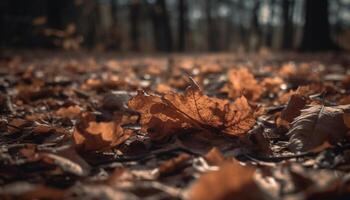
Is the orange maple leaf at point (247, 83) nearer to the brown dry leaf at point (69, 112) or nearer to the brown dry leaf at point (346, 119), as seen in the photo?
the brown dry leaf at point (69, 112)

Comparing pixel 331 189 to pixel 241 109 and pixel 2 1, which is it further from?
pixel 2 1

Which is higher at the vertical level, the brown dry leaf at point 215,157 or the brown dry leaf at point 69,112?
the brown dry leaf at point 215,157

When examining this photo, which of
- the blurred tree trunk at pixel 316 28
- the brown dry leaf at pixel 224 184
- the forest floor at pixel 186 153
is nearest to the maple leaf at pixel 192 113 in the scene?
the forest floor at pixel 186 153

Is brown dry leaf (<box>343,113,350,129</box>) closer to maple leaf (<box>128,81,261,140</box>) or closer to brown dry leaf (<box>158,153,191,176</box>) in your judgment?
maple leaf (<box>128,81,261,140</box>)

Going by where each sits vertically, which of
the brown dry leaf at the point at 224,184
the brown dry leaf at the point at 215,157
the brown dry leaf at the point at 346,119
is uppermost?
the brown dry leaf at the point at 224,184

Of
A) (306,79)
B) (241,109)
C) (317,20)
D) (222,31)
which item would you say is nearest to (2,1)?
(317,20)

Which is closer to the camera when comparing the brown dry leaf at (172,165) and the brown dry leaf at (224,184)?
the brown dry leaf at (224,184)
